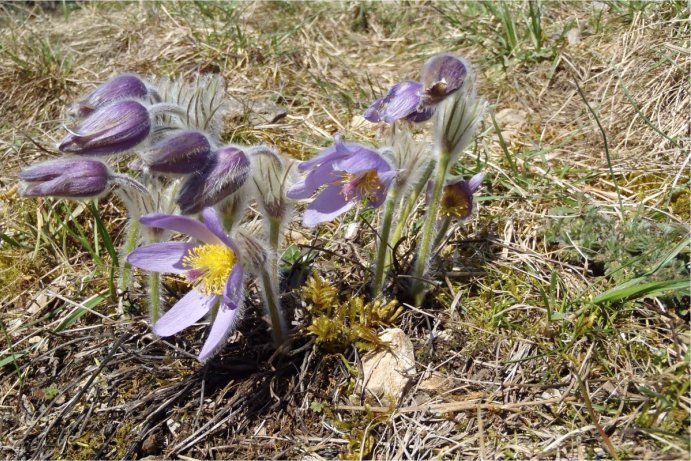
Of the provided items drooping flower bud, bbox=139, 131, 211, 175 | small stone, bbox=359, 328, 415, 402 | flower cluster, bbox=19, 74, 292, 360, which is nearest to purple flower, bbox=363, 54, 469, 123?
flower cluster, bbox=19, 74, 292, 360

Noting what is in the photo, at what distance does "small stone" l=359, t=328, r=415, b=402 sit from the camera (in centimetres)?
182

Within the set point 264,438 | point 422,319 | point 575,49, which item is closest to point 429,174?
point 422,319

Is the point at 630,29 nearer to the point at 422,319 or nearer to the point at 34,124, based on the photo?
the point at 422,319

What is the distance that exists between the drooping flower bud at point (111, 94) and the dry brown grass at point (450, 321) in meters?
0.47

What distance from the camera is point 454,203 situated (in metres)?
1.97

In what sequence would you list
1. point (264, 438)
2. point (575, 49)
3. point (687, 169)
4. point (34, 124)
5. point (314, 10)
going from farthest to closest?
point (314, 10), point (575, 49), point (34, 124), point (687, 169), point (264, 438)

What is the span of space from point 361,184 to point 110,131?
72 cm

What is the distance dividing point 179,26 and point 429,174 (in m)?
2.41

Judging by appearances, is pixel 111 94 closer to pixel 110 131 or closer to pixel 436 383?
pixel 110 131

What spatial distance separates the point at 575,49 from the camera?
10.3 ft

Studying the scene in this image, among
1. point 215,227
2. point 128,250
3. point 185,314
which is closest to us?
point 215,227

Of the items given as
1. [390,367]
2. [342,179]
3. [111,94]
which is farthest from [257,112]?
[390,367]

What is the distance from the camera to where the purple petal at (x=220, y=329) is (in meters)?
1.65

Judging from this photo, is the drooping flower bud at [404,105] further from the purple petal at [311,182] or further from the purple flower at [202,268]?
the purple flower at [202,268]
